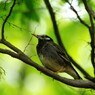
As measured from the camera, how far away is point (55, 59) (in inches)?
280

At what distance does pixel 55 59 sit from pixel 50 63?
0.65 ft

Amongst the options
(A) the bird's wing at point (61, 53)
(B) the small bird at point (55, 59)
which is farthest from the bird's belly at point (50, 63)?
(A) the bird's wing at point (61, 53)

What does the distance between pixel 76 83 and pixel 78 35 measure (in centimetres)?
498

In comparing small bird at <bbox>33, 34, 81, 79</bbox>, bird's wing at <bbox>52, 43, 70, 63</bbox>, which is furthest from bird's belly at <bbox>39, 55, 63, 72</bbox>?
bird's wing at <bbox>52, 43, 70, 63</bbox>

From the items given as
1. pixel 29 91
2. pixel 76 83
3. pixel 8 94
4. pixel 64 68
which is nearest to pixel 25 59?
pixel 76 83

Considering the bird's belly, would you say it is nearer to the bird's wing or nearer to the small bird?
the small bird

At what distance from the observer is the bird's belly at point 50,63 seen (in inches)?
273

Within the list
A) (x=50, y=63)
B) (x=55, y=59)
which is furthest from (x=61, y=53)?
(x=50, y=63)

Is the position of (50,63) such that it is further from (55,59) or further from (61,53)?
(61,53)

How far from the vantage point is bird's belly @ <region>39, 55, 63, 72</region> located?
22.7 feet

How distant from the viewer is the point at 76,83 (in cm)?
516

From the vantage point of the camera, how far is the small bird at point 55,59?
274 inches

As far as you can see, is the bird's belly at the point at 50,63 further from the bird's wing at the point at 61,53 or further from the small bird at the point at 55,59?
the bird's wing at the point at 61,53

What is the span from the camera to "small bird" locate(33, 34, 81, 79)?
22.8 feet
